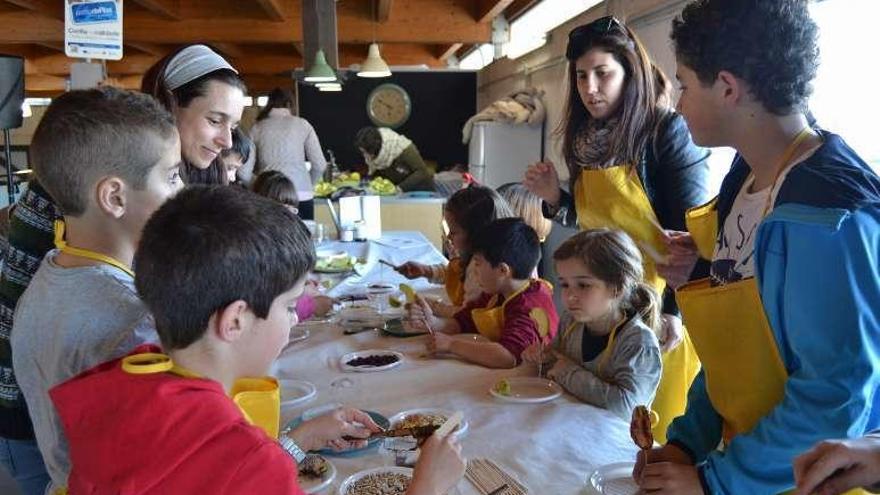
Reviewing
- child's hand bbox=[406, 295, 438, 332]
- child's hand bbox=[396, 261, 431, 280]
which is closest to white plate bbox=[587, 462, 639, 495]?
child's hand bbox=[406, 295, 438, 332]

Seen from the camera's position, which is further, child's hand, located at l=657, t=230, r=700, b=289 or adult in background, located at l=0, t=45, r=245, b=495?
child's hand, located at l=657, t=230, r=700, b=289

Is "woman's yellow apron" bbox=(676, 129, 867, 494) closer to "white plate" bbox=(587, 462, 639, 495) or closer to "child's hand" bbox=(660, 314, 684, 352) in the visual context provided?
"white plate" bbox=(587, 462, 639, 495)

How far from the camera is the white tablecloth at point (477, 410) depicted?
130cm

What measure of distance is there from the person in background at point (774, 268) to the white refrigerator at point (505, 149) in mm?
4650

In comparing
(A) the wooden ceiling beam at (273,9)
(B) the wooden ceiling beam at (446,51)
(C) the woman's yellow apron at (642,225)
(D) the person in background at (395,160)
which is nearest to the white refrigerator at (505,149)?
(D) the person in background at (395,160)

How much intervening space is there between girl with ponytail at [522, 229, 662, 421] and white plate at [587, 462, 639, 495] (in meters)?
0.30

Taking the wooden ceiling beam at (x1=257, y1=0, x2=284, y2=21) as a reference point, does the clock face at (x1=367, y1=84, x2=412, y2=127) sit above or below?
below

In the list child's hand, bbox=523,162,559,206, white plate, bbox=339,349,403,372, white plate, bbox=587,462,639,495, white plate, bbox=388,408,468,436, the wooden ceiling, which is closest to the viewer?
white plate, bbox=587,462,639,495

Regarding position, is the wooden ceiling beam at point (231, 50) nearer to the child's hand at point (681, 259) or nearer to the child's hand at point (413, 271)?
the child's hand at point (413, 271)

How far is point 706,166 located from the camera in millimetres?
2088

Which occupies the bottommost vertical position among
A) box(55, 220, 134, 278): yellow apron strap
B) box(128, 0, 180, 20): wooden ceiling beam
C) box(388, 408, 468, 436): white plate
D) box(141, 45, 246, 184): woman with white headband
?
box(388, 408, 468, 436): white plate

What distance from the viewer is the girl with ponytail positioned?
161 cm

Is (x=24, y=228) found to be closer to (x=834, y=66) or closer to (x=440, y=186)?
(x=834, y=66)

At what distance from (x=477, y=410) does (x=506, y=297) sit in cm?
73
